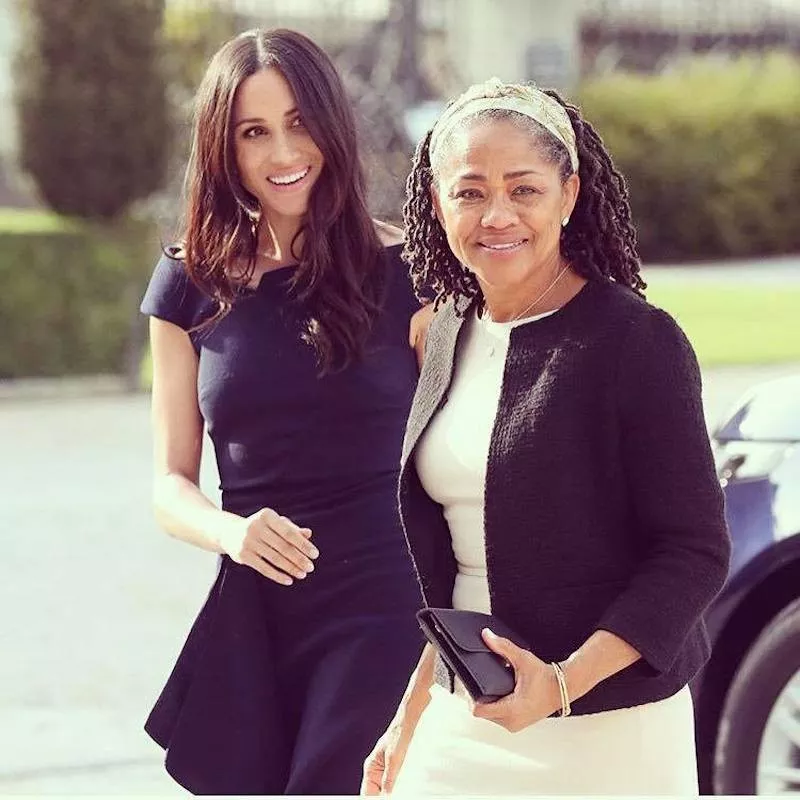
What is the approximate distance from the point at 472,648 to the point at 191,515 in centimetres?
105

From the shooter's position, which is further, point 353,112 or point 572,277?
point 353,112

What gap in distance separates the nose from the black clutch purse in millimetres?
482

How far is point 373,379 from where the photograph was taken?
3.33 m

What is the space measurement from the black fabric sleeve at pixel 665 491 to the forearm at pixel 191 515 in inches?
37.9

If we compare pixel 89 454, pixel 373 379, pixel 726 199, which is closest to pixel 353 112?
pixel 373 379

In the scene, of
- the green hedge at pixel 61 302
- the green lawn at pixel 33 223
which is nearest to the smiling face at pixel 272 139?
the green hedge at pixel 61 302

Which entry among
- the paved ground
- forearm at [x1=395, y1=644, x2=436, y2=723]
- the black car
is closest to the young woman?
forearm at [x1=395, y1=644, x2=436, y2=723]

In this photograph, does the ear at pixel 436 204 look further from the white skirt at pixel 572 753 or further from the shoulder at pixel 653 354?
the white skirt at pixel 572 753

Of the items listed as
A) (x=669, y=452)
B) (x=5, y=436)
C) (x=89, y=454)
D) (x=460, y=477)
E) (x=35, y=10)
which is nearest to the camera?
(x=669, y=452)

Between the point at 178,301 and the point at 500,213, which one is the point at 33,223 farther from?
the point at 500,213

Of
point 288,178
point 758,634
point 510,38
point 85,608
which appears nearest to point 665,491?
point 288,178

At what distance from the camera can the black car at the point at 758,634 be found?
407cm

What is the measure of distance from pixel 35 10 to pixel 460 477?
1348 cm

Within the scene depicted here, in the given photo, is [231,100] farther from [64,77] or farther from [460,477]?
[64,77]
